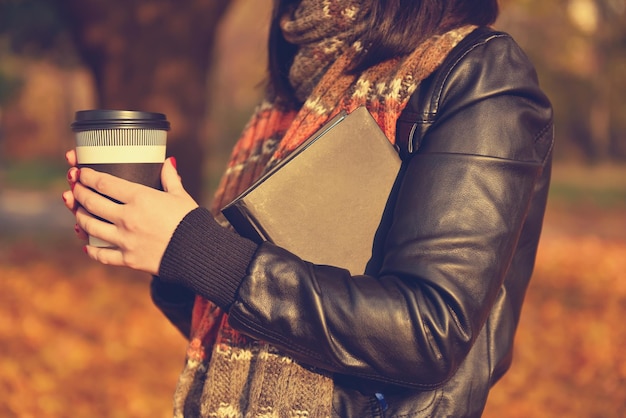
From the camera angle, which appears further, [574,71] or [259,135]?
[574,71]

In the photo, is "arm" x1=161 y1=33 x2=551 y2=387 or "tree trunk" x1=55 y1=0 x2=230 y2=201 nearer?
"arm" x1=161 y1=33 x2=551 y2=387

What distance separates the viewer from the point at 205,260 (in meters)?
1.25

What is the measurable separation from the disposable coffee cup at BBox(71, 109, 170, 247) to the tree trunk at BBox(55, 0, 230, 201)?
4744 mm

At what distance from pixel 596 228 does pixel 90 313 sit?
873cm

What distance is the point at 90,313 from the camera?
5883mm

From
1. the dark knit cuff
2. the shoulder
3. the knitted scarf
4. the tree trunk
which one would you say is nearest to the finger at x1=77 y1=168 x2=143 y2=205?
the dark knit cuff

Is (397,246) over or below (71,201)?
below

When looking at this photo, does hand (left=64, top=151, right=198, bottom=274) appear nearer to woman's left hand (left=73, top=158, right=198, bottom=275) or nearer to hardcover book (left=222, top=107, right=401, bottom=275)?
woman's left hand (left=73, top=158, right=198, bottom=275)

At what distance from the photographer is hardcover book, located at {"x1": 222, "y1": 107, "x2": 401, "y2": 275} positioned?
Answer: 1.32 m

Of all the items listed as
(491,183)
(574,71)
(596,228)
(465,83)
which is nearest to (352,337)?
(491,183)

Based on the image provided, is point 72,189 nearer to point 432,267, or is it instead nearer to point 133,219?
point 133,219

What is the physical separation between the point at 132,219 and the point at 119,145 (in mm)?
157

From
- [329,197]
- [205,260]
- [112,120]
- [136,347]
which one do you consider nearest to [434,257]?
[329,197]

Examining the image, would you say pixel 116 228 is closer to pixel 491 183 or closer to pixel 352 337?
pixel 352 337
